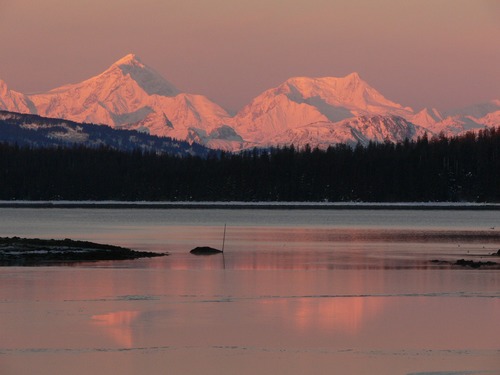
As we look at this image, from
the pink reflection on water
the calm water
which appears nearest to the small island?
the calm water

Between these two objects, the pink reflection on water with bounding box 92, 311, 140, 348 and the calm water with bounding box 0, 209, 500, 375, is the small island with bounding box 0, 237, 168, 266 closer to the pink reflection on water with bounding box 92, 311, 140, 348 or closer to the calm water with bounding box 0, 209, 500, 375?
the calm water with bounding box 0, 209, 500, 375

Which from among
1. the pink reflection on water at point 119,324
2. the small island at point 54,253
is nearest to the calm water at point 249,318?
the pink reflection on water at point 119,324

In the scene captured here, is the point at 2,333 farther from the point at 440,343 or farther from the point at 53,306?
the point at 440,343

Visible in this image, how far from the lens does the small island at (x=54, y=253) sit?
48438 millimetres

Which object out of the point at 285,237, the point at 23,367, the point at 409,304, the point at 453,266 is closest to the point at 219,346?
the point at 23,367

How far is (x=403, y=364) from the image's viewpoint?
78.0 ft

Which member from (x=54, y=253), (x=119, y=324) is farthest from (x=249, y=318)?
(x=54, y=253)

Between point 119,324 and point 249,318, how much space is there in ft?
11.2

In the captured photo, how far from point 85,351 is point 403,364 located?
653cm

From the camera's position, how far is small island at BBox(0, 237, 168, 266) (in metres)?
48.4

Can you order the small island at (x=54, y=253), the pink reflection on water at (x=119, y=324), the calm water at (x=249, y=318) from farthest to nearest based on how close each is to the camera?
1. the small island at (x=54, y=253)
2. the pink reflection on water at (x=119, y=324)
3. the calm water at (x=249, y=318)

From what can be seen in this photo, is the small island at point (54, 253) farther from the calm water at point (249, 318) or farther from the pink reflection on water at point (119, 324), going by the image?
the pink reflection on water at point (119, 324)

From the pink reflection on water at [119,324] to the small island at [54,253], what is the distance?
1676 cm

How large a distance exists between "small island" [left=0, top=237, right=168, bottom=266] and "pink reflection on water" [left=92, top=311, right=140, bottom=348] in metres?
16.8
